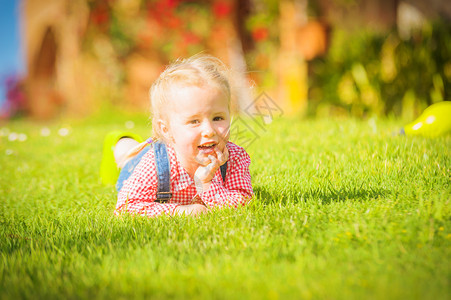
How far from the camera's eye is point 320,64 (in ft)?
24.0

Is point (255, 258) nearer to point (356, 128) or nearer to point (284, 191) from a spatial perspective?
point (284, 191)

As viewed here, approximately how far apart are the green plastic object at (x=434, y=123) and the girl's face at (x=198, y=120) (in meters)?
2.79

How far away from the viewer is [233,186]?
2.71 m

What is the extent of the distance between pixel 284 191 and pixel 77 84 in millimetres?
10037

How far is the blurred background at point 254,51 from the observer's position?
6.69 meters

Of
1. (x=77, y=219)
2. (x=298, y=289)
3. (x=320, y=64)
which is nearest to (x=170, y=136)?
(x=77, y=219)

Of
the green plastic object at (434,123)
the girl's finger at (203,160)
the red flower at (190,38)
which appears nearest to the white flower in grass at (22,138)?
the red flower at (190,38)

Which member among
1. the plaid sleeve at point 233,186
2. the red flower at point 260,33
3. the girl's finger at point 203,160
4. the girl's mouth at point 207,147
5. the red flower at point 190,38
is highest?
the red flower at point 190,38

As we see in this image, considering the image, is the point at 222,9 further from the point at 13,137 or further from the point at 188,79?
the point at 188,79

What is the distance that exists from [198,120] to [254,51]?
28.8 feet

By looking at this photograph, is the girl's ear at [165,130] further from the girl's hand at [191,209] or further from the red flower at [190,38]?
the red flower at [190,38]

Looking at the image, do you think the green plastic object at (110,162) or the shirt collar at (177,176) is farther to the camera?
the green plastic object at (110,162)

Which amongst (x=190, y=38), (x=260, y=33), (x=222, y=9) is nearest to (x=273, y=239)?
(x=260, y=33)

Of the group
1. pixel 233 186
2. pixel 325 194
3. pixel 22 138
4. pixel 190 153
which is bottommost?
pixel 325 194
